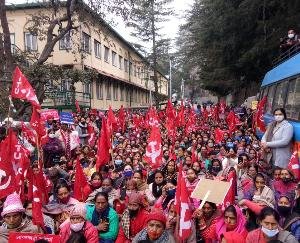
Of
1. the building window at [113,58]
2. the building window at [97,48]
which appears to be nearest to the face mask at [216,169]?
the building window at [97,48]

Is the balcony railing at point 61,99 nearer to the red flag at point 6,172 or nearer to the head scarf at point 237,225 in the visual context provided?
the red flag at point 6,172

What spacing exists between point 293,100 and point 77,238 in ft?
20.4

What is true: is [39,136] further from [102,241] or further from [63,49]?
[63,49]

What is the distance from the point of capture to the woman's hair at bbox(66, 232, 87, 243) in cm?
528

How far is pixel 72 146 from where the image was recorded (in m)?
13.0

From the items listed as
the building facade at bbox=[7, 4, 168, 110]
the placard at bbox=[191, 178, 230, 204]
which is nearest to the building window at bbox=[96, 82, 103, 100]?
the building facade at bbox=[7, 4, 168, 110]

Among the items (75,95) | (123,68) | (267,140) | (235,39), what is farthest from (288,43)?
(123,68)

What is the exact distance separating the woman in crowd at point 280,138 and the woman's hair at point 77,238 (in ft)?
15.2

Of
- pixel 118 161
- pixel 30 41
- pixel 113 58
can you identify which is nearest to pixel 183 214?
pixel 118 161

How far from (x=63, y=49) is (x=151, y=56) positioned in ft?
58.7

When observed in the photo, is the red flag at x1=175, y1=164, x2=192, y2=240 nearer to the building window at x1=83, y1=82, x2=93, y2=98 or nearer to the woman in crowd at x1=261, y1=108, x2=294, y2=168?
the woman in crowd at x1=261, y1=108, x2=294, y2=168

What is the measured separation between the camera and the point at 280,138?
28.4ft

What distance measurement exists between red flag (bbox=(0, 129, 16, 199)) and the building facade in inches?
434

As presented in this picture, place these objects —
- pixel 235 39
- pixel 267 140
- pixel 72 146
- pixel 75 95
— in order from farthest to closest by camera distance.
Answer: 1. pixel 75 95
2. pixel 235 39
3. pixel 72 146
4. pixel 267 140
